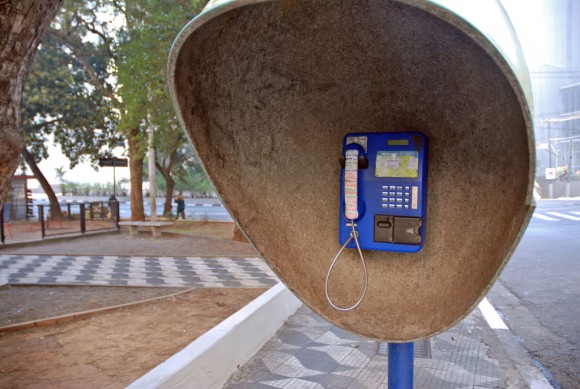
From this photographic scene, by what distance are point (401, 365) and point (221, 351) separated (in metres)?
1.51

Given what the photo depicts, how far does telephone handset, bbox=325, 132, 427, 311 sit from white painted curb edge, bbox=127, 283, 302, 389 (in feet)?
3.79

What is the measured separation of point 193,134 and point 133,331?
2637 millimetres

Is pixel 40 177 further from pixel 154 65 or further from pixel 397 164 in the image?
pixel 397 164

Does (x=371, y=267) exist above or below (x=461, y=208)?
Answer: below

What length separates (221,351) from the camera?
3162mm

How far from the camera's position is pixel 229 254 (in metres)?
9.36

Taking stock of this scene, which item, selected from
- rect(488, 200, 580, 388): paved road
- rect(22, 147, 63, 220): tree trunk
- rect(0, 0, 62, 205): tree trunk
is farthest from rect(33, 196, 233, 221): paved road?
rect(0, 0, 62, 205): tree trunk

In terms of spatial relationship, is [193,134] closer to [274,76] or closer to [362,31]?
[274,76]

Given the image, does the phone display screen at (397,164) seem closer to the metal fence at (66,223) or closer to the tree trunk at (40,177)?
the metal fence at (66,223)

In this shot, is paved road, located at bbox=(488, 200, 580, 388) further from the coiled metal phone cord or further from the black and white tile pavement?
the black and white tile pavement

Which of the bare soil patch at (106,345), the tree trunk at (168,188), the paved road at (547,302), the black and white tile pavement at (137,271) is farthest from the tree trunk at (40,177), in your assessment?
the paved road at (547,302)

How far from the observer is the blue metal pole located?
1980mm

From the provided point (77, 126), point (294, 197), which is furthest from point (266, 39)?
point (77, 126)

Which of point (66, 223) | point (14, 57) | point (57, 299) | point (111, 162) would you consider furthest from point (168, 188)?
point (14, 57)
